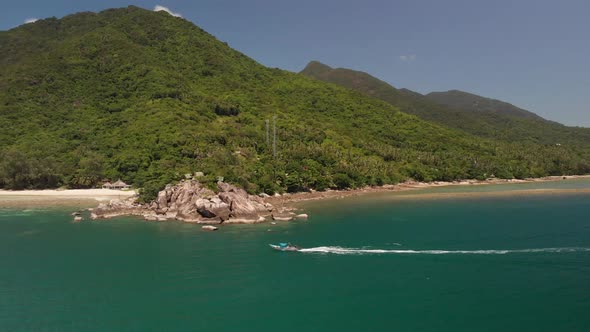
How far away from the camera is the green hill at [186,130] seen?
10419cm

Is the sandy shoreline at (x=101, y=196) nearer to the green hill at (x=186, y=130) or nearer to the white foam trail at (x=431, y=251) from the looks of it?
the green hill at (x=186, y=130)

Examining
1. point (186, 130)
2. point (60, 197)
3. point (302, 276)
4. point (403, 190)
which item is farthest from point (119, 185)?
point (403, 190)

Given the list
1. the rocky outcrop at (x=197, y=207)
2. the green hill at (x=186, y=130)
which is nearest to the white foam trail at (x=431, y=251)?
the rocky outcrop at (x=197, y=207)

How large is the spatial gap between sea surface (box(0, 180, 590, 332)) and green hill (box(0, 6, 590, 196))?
82.1 feet

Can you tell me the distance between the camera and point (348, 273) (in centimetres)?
4078

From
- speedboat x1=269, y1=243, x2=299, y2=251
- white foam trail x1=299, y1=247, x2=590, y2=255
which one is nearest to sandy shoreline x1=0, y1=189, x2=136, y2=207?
speedboat x1=269, y1=243, x2=299, y2=251

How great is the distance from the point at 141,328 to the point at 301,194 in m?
70.1

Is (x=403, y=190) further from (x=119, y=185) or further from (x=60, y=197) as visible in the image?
(x=60, y=197)

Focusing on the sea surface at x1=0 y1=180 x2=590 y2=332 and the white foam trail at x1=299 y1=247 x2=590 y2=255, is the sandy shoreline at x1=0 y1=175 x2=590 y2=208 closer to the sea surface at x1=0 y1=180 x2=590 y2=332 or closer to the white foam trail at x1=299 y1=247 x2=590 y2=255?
the sea surface at x1=0 y1=180 x2=590 y2=332

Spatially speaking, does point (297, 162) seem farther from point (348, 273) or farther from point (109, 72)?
point (109, 72)

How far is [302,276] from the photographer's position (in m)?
40.1

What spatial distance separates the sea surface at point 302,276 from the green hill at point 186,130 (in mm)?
25026

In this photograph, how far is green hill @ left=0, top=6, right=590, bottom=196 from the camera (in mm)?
104188

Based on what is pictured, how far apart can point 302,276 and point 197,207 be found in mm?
30983
